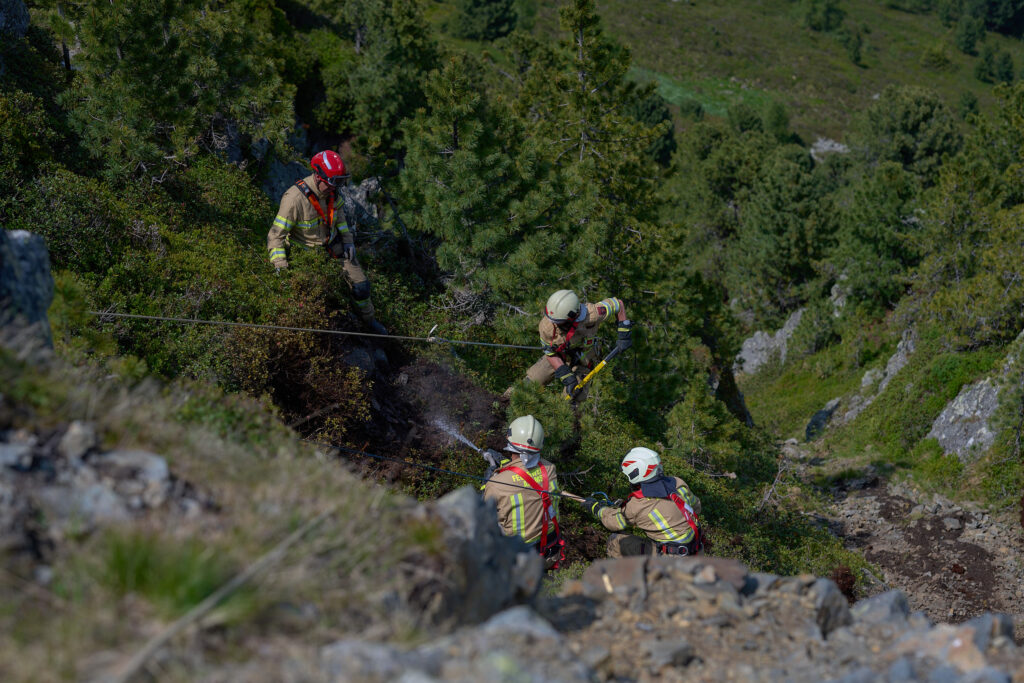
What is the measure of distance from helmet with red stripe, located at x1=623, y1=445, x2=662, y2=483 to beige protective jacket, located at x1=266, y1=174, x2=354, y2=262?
5.35m

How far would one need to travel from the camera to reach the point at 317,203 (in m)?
10.3

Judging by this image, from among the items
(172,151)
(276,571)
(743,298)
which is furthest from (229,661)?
(743,298)

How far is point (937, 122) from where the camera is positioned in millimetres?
41906

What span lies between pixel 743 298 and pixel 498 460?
3249 centimetres

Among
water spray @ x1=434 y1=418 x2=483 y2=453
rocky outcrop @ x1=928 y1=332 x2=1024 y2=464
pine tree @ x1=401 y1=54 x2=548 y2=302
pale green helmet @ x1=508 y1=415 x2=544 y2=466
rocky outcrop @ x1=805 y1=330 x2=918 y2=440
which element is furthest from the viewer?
rocky outcrop @ x1=805 y1=330 x2=918 y2=440

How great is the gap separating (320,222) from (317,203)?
1.11 ft

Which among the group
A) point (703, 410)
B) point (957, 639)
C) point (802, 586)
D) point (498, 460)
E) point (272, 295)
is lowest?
point (703, 410)

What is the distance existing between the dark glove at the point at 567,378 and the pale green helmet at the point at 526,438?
2138 millimetres

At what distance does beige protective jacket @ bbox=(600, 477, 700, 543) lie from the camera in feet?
26.6

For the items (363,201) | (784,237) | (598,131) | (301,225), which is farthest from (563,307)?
(784,237)

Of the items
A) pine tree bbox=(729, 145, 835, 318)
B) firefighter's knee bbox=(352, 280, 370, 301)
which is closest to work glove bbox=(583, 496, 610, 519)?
firefighter's knee bbox=(352, 280, 370, 301)

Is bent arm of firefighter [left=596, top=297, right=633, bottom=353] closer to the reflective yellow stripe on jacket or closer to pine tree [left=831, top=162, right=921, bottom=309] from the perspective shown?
the reflective yellow stripe on jacket

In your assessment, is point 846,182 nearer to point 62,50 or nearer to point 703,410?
point 703,410

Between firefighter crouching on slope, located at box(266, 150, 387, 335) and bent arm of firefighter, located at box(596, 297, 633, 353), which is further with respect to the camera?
bent arm of firefighter, located at box(596, 297, 633, 353)
